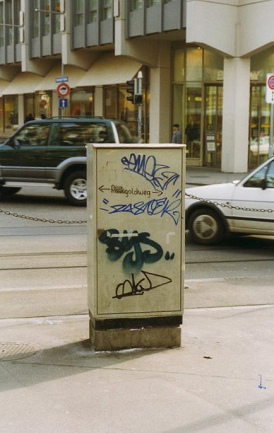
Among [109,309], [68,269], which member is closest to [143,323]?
[109,309]

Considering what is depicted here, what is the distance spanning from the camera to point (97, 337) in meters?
6.03

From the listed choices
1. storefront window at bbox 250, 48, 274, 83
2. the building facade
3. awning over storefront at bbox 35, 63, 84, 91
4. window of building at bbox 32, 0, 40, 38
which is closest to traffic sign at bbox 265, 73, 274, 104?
the building facade

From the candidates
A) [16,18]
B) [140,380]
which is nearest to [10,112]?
[16,18]

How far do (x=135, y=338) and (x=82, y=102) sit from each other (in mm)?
35336

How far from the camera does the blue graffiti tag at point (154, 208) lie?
19.5ft

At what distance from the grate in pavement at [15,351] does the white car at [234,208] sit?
19.2 feet

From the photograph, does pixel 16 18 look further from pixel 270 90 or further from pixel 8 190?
pixel 8 190

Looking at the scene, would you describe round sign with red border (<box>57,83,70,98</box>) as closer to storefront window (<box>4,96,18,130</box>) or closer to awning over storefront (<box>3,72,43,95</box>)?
awning over storefront (<box>3,72,43,95</box>)

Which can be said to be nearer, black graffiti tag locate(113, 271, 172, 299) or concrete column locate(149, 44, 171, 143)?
black graffiti tag locate(113, 271, 172, 299)

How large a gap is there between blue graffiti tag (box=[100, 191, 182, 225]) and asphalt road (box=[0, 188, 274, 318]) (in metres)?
1.96

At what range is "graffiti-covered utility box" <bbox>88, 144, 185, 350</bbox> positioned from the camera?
591cm

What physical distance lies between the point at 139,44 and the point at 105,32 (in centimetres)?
257

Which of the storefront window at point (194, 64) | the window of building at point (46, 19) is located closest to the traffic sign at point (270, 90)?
the storefront window at point (194, 64)

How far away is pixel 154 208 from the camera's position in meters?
6.00
